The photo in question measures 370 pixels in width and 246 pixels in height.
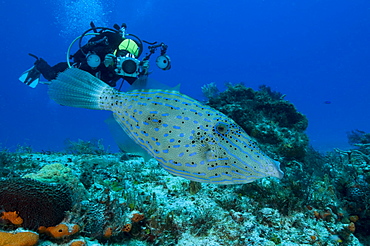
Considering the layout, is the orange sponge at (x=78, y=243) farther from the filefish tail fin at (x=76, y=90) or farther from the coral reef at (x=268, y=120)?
the coral reef at (x=268, y=120)

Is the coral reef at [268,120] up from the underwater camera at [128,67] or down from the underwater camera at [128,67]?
up

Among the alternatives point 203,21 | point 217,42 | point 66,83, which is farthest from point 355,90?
point 66,83

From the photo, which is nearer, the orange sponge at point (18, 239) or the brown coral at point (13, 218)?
the orange sponge at point (18, 239)

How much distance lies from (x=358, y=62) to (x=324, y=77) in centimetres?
2091

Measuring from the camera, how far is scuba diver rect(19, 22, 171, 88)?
4.46m

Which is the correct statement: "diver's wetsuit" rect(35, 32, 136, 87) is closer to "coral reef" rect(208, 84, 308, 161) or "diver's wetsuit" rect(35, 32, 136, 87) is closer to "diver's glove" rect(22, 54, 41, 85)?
"diver's glove" rect(22, 54, 41, 85)

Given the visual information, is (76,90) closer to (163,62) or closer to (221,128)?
(221,128)

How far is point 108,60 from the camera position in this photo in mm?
4449

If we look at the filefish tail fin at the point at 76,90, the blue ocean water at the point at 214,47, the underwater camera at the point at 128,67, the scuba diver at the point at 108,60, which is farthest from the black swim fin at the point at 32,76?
the blue ocean water at the point at 214,47

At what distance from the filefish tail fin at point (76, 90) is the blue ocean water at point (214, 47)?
104460mm

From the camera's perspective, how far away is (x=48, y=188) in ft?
8.69

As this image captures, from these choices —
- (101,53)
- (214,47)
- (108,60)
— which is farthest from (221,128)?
(214,47)

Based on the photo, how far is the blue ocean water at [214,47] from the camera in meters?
107

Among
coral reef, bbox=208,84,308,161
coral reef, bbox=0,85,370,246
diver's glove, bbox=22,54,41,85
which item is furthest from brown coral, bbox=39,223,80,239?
diver's glove, bbox=22,54,41,85
